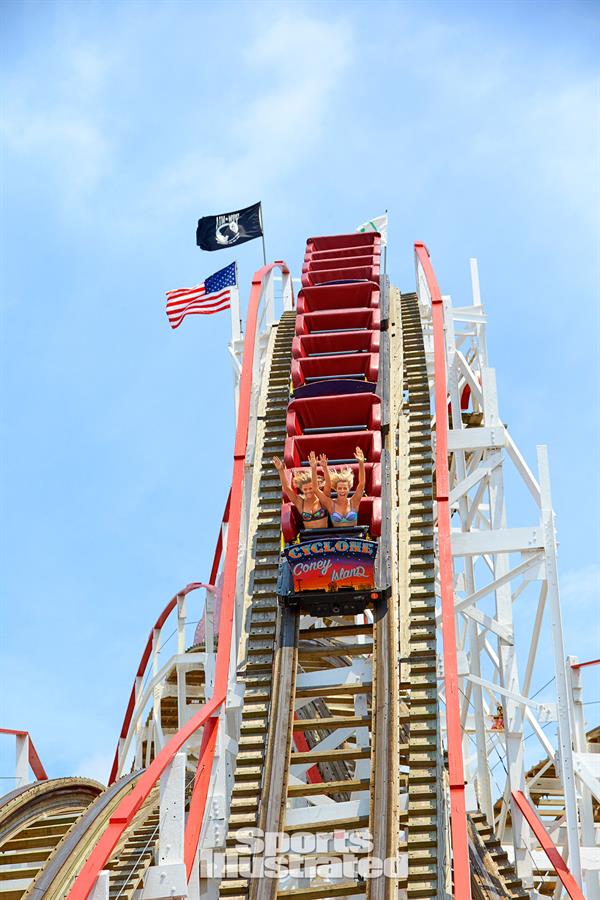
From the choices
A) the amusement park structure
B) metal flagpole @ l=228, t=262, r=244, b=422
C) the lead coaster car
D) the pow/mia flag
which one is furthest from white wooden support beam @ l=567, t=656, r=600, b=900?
the pow/mia flag

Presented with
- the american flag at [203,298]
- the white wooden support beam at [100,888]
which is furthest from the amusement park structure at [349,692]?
the american flag at [203,298]

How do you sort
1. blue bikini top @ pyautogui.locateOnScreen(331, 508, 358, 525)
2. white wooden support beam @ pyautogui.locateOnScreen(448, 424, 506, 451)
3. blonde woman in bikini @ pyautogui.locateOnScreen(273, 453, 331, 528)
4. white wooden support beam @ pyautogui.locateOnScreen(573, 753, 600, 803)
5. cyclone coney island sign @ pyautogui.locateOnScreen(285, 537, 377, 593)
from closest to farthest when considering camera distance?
white wooden support beam @ pyautogui.locateOnScreen(573, 753, 600, 803) < cyclone coney island sign @ pyautogui.locateOnScreen(285, 537, 377, 593) < blue bikini top @ pyautogui.locateOnScreen(331, 508, 358, 525) < blonde woman in bikini @ pyautogui.locateOnScreen(273, 453, 331, 528) < white wooden support beam @ pyautogui.locateOnScreen(448, 424, 506, 451)

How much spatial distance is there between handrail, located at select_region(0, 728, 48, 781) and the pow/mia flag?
32.9ft

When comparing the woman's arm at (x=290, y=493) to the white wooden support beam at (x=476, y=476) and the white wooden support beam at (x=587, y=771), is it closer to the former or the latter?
the white wooden support beam at (x=476, y=476)

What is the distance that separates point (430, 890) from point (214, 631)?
22.0ft

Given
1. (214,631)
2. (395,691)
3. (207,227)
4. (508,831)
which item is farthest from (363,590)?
(207,227)

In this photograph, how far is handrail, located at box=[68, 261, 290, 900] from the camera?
7.50 meters

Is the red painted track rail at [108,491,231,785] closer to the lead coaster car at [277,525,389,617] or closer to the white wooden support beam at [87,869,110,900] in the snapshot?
the lead coaster car at [277,525,389,617]

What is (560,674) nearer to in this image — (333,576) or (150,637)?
(333,576)

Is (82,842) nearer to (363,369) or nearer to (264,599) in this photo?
(264,599)

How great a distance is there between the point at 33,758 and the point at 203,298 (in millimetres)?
8457

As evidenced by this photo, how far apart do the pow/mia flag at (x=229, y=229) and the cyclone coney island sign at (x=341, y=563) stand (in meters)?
10.3

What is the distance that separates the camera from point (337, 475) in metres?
12.7

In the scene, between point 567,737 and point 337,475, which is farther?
point 337,475
